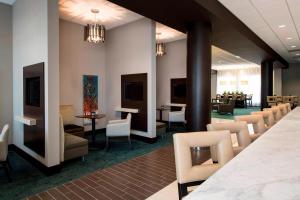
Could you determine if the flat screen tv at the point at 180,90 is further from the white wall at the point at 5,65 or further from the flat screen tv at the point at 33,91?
the white wall at the point at 5,65

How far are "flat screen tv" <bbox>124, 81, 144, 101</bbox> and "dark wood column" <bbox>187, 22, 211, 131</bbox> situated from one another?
165cm

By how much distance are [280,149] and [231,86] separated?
17.6m

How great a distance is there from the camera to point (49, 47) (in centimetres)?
332

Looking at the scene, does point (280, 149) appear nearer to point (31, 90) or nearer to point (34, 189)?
point (34, 189)

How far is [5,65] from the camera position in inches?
186

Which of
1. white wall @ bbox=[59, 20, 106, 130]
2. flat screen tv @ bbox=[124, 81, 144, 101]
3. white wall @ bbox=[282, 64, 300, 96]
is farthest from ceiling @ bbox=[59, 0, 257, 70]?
white wall @ bbox=[282, 64, 300, 96]

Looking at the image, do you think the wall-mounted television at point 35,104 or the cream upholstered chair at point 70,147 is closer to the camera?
the wall-mounted television at point 35,104

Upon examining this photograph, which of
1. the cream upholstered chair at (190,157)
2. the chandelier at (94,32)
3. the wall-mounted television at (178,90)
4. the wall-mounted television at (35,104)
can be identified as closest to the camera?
the cream upholstered chair at (190,157)

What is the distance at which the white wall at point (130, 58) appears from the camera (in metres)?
5.42

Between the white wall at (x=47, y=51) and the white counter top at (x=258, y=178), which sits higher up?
the white wall at (x=47, y=51)

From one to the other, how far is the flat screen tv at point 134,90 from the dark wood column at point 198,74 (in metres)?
1.65

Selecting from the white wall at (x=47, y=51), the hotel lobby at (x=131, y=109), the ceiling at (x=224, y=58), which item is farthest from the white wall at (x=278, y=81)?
the white wall at (x=47, y=51)

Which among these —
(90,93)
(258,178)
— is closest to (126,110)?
(90,93)

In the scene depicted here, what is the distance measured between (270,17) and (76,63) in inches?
199
